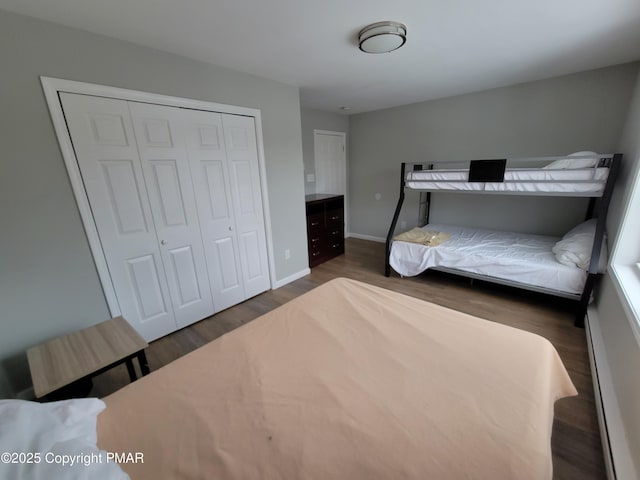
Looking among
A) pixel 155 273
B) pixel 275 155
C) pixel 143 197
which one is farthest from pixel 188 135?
pixel 155 273

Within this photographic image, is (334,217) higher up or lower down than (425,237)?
higher up

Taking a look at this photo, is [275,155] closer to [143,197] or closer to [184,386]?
[143,197]

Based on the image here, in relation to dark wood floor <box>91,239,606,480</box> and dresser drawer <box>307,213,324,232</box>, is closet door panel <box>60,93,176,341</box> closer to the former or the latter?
dark wood floor <box>91,239,606,480</box>

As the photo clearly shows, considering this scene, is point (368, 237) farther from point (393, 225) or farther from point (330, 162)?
point (393, 225)

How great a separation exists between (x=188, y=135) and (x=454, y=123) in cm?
351

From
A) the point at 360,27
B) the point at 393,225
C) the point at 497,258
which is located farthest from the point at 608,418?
the point at 360,27

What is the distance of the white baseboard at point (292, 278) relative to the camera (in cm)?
315

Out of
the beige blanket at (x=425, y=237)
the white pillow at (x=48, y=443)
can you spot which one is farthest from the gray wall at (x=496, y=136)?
the white pillow at (x=48, y=443)

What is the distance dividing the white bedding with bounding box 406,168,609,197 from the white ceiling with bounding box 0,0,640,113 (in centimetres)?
99

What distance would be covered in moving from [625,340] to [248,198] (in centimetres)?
288

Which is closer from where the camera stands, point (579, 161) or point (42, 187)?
point (42, 187)

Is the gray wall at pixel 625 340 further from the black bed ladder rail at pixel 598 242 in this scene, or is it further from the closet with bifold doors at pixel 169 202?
the closet with bifold doors at pixel 169 202

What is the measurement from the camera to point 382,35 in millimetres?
1701

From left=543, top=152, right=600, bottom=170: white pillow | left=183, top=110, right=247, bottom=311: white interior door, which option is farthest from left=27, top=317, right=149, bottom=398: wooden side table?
left=543, top=152, right=600, bottom=170: white pillow
